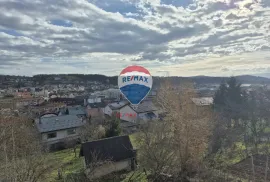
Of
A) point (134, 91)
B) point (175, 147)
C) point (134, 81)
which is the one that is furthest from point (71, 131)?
point (175, 147)

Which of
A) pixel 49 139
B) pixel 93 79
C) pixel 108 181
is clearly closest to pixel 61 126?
pixel 49 139

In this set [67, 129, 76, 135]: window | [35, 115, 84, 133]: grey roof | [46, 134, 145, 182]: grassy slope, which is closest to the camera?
[46, 134, 145, 182]: grassy slope

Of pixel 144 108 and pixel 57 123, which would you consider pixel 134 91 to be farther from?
pixel 144 108

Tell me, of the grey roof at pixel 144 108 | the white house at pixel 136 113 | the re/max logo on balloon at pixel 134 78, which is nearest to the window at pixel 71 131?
the white house at pixel 136 113

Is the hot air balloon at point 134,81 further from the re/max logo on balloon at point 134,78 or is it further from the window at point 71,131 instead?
the window at point 71,131

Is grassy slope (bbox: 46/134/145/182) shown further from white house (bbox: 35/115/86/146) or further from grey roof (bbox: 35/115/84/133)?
grey roof (bbox: 35/115/84/133)

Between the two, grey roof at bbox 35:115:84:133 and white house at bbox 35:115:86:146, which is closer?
white house at bbox 35:115:86:146

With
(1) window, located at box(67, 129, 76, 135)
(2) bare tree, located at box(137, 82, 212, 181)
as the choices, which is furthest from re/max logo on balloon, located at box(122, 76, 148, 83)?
(1) window, located at box(67, 129, 76, 135)
